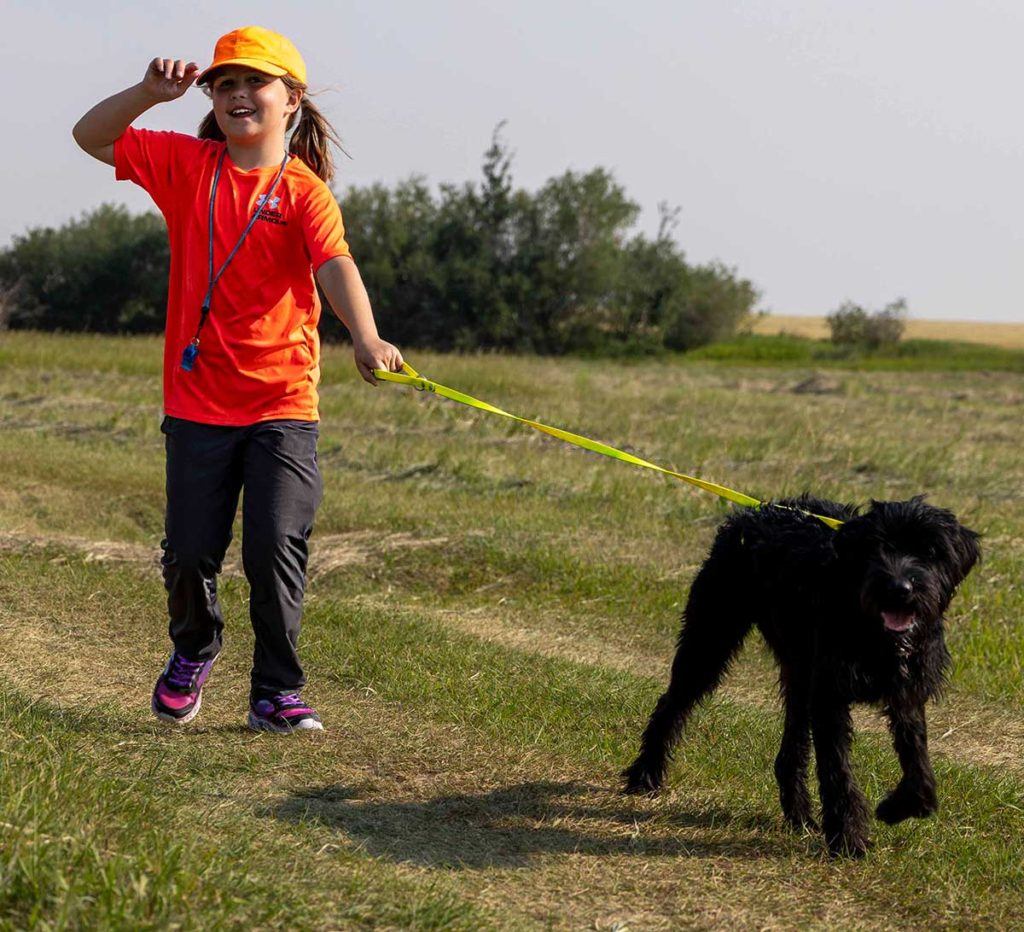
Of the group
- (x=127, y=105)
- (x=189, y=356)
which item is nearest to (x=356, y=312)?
(x=189, y=356)

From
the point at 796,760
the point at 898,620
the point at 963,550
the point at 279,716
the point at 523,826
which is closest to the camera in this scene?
the point at 898,620

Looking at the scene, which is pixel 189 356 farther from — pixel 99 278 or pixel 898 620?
pixel 99 278

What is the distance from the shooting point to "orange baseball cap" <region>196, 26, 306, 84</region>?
500 cm

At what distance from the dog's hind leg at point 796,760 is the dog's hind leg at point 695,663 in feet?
1.08

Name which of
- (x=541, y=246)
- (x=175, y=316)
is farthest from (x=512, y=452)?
(x=541, y=246)

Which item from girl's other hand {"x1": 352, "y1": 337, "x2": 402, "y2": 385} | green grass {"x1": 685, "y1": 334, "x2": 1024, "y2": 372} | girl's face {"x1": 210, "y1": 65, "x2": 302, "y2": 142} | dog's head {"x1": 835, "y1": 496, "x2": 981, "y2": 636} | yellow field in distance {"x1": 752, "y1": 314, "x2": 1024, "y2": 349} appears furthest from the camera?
yellow field in distance {"x1": 752, "y1": 314, "x2": 1024, "y2": 349}

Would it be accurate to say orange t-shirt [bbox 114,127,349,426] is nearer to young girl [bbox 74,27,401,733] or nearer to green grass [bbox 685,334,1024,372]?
young girl [bbox 74,27,401,733]

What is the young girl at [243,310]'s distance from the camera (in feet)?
16.7

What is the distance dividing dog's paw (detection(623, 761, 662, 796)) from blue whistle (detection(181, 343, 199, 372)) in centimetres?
229

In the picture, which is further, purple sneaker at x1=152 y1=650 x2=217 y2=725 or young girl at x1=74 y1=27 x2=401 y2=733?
purple sneaker at x1=152 y1=650 x2=217 y2=725

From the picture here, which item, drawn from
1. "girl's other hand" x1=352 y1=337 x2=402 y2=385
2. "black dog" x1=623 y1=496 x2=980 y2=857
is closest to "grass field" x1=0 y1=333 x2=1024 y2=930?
"black dog" x1=623 y1=496 x2=980 y2=857

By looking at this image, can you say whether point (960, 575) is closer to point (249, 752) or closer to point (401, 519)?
point (249, 752)

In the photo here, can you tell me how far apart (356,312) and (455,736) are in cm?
184

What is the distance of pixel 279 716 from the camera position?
214 inches
